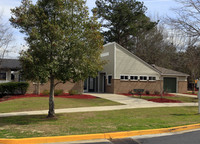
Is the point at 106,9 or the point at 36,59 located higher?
the point at 106,9

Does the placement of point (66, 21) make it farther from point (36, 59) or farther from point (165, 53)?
point (165, 53)

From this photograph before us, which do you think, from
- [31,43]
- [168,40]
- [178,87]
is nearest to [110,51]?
[178,87]

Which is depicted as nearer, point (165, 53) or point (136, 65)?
point (136, 65)

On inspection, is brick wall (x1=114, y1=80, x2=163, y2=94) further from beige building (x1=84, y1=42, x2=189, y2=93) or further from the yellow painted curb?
the yellow painted curb

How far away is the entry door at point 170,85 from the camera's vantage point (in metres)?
29.8

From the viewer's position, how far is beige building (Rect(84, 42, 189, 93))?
25.9m

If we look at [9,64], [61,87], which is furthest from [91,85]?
[9,64]

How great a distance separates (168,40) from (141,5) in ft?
33.8

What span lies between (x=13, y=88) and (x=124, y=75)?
41.4ft

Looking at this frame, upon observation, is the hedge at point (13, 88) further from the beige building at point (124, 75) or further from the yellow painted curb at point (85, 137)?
the yellow painted curb at point (85, 137)

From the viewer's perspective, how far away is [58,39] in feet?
33.1

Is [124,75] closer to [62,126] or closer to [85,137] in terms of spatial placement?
[62,126]

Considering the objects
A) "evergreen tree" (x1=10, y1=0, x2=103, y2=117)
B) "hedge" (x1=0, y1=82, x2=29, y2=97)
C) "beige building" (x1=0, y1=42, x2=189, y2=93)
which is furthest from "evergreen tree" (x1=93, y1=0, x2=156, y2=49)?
"evergreen tree" (x1=10, y1=0, x2=103, y2=117)

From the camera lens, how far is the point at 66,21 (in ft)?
34.6
